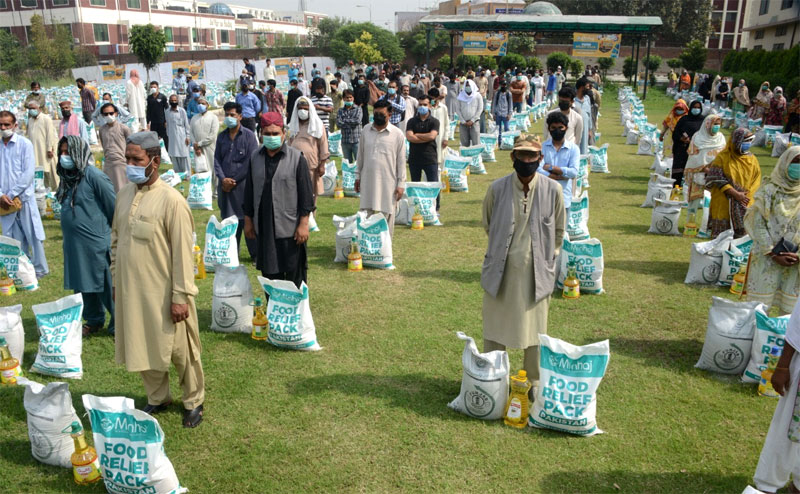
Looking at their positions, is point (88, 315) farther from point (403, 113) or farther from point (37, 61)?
point (37, 61)

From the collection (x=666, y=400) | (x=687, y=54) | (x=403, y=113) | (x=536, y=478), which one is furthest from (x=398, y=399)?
(x=687, y=54)

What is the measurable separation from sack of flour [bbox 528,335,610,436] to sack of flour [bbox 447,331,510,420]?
10.1 inches

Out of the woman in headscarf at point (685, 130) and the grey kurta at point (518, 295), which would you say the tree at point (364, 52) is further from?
the grey kurta at point (518, 295)

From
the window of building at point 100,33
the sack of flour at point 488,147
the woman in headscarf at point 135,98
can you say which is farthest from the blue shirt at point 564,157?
the window of building at point 100,33

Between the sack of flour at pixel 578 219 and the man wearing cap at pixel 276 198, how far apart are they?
3792 millimetres

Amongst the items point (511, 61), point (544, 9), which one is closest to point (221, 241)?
point (511, 61)

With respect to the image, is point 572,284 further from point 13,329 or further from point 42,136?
point 42,136

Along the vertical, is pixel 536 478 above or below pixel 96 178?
below

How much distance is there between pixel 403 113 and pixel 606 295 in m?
7.22

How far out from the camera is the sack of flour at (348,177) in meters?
11.0

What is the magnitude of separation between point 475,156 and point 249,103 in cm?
518

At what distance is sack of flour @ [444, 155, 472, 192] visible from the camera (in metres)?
11.7

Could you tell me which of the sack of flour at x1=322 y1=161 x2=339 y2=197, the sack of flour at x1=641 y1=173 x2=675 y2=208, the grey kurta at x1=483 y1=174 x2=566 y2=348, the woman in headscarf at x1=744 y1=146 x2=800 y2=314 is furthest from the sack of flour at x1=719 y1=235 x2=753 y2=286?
the sack of flour at x1=322 y1=161 x2=339 y2=197

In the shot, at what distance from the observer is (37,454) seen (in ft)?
12.6
